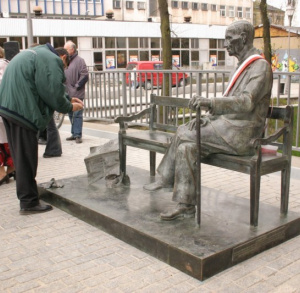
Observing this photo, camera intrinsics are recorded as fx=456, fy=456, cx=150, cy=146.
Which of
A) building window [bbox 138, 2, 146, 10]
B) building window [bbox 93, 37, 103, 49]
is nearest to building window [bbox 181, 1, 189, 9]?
building window [bbox 138, 2, 146, 10]

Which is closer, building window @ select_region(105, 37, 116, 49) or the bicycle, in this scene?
the bicycle

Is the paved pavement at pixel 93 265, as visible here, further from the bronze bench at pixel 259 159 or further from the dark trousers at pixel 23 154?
the bronze bench at pixel 259 159

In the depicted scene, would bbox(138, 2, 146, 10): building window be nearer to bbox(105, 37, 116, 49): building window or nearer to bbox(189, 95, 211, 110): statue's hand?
bbox(105, 37, 116, 49): building window

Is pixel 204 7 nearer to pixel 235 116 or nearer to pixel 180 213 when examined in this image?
pixel 235 116

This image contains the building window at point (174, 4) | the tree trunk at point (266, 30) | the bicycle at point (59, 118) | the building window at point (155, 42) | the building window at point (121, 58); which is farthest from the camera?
the building window at point (174, 4)

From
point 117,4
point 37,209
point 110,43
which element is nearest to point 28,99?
point 37,209

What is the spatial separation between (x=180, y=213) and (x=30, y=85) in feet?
6.41

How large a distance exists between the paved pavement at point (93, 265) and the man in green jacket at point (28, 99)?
0.60 meters

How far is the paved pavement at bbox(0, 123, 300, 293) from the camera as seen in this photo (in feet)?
10.7

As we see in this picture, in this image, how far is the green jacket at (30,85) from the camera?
4.53m

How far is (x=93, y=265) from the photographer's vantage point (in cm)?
361

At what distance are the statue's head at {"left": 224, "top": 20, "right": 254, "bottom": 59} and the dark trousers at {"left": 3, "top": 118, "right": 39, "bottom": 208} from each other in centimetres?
217

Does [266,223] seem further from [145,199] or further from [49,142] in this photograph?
[49,142]

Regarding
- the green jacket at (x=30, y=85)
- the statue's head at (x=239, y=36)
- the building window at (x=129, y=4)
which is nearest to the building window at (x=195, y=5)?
the building window at (x=129, y=4)
